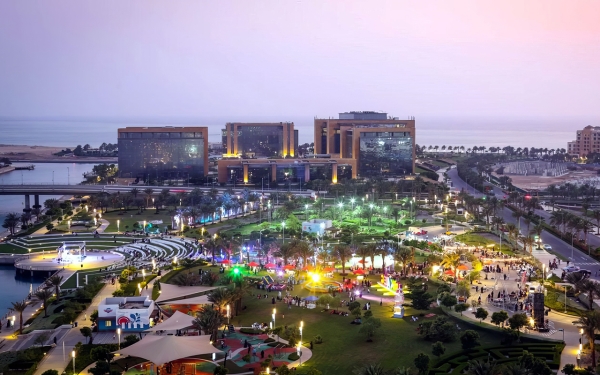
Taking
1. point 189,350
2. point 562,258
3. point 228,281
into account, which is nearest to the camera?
point 189,350

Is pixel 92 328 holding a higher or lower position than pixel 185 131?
lower

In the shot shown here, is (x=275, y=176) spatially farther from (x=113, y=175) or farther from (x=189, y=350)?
(x=189, y=350)

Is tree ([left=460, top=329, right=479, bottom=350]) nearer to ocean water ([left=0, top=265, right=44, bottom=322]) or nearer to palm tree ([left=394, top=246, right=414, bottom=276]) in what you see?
palm tree ([left=394, top=246, right=414, bottom=276])

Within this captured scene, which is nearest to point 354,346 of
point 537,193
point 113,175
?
point 537,193

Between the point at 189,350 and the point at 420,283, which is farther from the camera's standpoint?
the point at 420,283

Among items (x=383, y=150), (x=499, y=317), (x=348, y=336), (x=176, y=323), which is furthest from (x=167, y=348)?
(x=383, y=150)

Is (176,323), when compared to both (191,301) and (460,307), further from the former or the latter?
(460,307)
